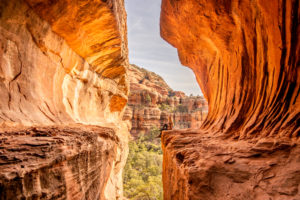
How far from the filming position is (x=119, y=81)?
36.2 ft

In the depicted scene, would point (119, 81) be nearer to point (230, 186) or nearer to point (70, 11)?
point (70, 11)

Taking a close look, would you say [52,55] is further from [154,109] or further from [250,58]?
[154,109]

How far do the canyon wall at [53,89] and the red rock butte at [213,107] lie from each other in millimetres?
17

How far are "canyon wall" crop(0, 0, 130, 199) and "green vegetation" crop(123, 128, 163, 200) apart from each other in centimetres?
731

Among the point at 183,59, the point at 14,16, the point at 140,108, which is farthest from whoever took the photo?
the point at 140,108

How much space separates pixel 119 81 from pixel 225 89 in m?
7.98

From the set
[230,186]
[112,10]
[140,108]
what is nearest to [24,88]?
[112,10]

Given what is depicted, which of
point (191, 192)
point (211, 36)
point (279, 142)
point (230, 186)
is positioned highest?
point (211, 36)

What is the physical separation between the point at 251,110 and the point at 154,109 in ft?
86.2

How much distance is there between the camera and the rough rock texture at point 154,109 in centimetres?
2848

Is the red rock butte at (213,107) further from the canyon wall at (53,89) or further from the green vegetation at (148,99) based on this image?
the green vegetation at (148,99)

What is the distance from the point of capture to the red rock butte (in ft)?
6.18

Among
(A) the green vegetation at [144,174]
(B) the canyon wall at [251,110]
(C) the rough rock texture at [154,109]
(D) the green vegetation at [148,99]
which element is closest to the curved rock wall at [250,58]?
(B) the canyon wall at [251,110]

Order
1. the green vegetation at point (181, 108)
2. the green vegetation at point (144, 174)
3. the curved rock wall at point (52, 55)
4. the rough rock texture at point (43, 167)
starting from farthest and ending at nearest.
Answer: the green vegetation at point (181, 108), the green vegetation at point (144, 174), the curved rock wall at point (52, 55), the rough rock texture at point (43, 167)
